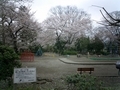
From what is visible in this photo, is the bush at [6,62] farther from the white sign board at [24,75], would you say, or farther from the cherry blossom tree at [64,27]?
the cherry blossom tree at [64,27]

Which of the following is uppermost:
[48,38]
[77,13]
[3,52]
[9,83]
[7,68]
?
[77,13]

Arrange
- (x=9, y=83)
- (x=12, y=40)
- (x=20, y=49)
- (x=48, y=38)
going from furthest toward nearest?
(x=48, y=38)
(x=20, y=49)
(x=12, y=40)
(x=9, y=83)

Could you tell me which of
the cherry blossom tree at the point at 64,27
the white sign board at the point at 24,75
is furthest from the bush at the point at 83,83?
the cherry blossom tree at the point at 64,27

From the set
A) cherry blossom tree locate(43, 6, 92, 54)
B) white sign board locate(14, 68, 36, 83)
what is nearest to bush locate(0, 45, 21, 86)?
white sign board locate(14, 68, 36, 83)

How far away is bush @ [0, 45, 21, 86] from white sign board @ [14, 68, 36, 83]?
1.00 metres

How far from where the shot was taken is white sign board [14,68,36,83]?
2.65 m

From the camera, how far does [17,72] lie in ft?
8.72

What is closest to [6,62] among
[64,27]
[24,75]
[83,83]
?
[24,75]

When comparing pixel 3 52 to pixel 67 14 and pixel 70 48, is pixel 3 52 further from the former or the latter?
pixel 67 14

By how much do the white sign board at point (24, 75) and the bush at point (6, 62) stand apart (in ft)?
3.30

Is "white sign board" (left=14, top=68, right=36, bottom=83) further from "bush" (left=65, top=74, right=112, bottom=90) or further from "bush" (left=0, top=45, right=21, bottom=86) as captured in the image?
"bush" (left=0, top=45, right=21, bottom=86)

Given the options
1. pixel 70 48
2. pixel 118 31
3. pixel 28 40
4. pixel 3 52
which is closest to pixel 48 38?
pixel 28 40

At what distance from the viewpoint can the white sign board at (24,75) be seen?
2648 millimetres

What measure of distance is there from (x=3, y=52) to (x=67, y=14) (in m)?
6.00
